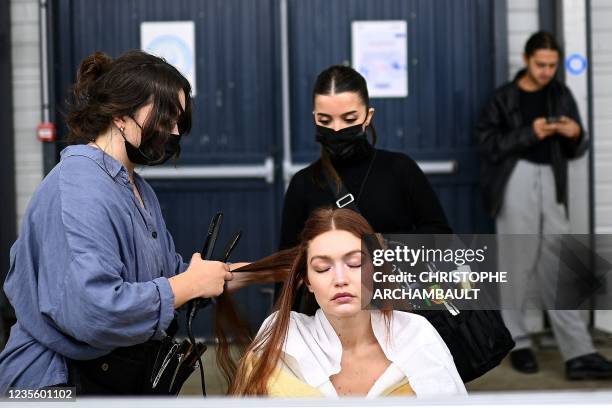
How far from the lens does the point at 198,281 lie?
2.68 meters

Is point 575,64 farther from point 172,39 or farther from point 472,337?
point 472,337

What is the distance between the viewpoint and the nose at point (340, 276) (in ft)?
8.80

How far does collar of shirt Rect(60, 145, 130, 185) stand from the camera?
2.62m

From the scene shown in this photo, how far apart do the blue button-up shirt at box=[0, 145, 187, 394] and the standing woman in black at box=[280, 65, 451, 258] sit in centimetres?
100

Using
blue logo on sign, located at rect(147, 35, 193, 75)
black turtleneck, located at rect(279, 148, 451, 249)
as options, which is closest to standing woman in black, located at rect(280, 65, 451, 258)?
black turtleneck, located at rect(279, 148, 451, 249)

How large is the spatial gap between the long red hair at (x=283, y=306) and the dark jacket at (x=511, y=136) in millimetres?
2700

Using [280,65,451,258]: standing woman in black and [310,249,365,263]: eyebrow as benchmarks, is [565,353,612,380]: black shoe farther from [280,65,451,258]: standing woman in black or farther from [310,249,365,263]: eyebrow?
[310,249,365,263]: eyebrow

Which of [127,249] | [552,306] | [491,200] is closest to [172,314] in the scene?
[127,249]

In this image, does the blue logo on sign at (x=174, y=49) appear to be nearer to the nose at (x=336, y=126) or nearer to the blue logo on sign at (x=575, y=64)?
the blue logo on sign at (x=575, y=64)

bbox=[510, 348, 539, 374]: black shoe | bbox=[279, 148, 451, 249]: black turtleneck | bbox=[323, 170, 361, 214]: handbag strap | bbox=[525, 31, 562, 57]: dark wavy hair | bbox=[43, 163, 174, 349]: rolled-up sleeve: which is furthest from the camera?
bbox=[525, 31, 562, 57]: dark wavy hair

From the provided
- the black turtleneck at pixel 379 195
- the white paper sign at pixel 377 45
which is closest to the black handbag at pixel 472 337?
the black turtleneck at pixel 379 195

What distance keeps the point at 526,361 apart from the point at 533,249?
1786 mm

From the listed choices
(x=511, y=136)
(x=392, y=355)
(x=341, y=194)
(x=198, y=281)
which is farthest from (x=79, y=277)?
(x=511, y=136)

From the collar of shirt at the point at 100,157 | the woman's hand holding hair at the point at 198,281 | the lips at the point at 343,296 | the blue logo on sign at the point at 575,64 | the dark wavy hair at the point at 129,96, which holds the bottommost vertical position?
the lips at the point at 343,296
